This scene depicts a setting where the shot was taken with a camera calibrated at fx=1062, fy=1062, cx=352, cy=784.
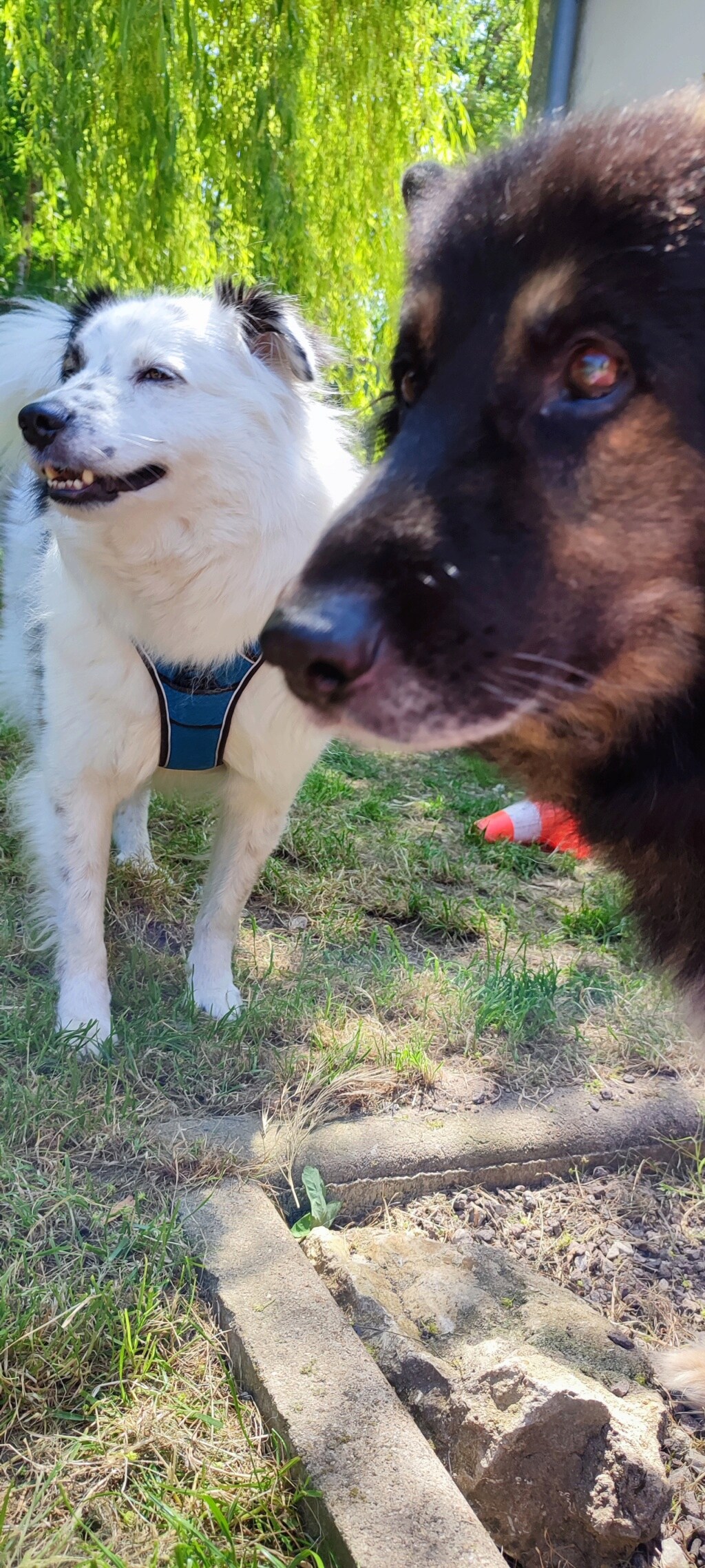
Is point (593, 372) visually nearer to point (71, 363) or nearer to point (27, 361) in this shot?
point (71, 363)

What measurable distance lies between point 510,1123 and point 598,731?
1122 mm

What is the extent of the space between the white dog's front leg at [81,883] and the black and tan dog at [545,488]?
143 centimetres

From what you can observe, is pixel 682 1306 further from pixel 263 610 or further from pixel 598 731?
pixel 263 610

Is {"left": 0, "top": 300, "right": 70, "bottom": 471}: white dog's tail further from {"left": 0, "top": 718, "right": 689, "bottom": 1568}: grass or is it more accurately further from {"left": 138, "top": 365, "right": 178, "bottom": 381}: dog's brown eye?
{"left": 0, "top": 718, "right": 689, "bottom": 1568}: grass

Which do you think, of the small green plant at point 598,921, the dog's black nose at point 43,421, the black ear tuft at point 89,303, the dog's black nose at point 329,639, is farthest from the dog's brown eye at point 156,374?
the small green plant at point 598,921

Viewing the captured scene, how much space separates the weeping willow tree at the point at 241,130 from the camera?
3.84 m

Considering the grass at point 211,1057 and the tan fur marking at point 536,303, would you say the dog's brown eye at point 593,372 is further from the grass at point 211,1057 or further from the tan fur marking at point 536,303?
the grass at point 211,1057

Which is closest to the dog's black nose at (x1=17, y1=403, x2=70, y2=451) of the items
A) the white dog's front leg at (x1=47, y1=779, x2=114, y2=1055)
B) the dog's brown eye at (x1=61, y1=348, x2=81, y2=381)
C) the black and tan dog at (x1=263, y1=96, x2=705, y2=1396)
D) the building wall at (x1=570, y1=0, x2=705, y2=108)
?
the dog's brown eye at (x1=61, y1=348, x2=81, y2=381)

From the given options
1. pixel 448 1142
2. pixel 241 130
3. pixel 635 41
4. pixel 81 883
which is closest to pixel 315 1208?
pixel 448 1142

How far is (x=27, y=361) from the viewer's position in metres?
2.78

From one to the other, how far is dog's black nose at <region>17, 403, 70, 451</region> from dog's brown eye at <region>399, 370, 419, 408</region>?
3.06 feet

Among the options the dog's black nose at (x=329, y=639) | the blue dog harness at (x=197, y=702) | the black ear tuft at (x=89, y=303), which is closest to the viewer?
the dog's black nose at (x=329, y=639)

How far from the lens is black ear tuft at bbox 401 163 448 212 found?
169cm

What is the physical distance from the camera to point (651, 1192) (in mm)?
2152
